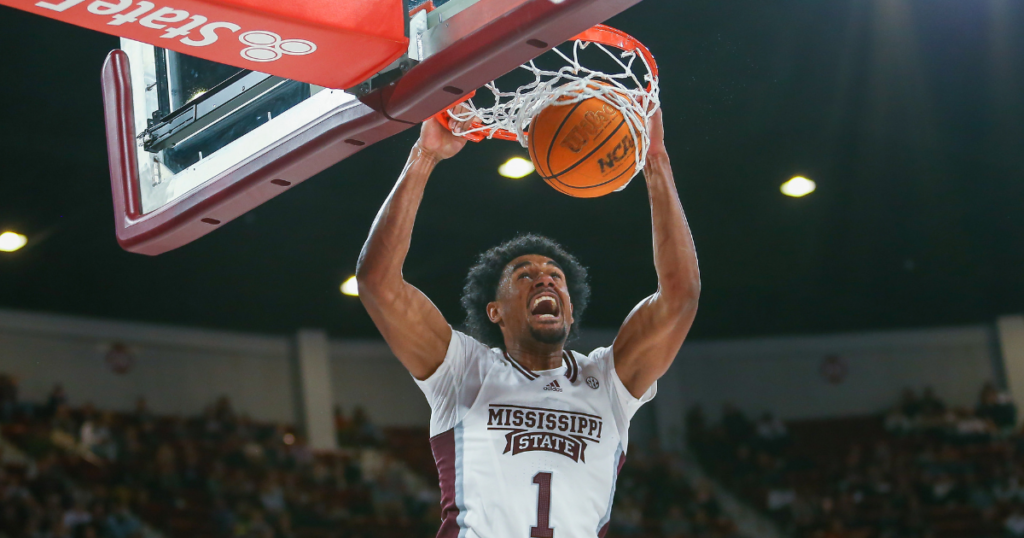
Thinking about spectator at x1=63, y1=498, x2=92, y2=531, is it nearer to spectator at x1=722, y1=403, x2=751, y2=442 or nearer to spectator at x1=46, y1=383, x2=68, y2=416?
spectator at x1=46, y1=383, x2=68, y2=416

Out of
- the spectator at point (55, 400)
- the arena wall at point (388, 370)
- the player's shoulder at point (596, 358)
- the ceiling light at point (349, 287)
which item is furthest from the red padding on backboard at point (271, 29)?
the arena wall at point (388, 370)

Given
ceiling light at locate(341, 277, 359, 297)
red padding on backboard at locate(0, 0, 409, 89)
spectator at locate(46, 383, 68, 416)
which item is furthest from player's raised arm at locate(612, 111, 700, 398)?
spectator at locate(46, 383, 68, 416)

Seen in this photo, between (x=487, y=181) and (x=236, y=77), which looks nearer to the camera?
(x=236, y=77)

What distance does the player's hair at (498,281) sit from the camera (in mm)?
4094

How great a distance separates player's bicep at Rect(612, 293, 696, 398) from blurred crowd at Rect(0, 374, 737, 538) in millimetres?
6583

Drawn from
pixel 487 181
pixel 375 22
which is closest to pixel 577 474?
pixel 375 22

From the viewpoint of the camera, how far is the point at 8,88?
664 cm

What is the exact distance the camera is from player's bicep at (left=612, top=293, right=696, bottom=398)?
348 cm

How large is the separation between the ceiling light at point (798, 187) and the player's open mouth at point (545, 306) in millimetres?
6308

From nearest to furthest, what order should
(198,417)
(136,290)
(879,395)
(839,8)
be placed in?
(839,8) → (136,290) → (198,417) → (879,395)

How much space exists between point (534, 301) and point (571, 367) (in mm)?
254

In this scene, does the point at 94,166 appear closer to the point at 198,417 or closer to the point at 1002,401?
the point at 198,417

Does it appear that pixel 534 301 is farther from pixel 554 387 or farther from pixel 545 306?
pixel 554 387

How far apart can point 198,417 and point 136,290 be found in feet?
7.20
